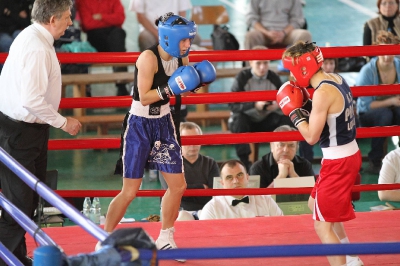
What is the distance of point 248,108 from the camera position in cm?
885

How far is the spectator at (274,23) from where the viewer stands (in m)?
10.0

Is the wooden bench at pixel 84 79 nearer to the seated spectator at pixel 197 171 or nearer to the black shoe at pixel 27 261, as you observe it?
the seated spectator at pixel 197 171

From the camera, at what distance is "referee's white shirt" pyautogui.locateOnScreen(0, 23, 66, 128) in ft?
12.2

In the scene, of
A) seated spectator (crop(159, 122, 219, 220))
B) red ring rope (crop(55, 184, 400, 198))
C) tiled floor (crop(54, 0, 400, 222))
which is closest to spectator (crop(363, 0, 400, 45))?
tiled floor (crop(54, 0, 400, 222))

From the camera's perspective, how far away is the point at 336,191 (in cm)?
385

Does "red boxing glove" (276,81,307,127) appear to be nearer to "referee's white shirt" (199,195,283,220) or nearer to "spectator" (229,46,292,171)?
"referee's white shirt" (199,195,283,220)

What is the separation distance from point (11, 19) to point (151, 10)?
1.78 meters

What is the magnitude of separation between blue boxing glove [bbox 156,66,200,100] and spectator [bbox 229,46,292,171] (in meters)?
4.73

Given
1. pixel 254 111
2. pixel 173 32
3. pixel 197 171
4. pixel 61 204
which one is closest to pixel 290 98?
pixel 173 32

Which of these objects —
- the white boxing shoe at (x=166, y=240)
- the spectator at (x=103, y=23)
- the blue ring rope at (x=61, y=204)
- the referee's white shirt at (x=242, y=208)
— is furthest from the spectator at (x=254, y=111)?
the blue ring rope at (x=61, y=204)

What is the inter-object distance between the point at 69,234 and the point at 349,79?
310 inches

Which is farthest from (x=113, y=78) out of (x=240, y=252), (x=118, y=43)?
(x=240, y=252)

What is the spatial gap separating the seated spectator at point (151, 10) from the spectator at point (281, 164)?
10.5 ft

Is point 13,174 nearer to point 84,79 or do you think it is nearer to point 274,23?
point 84,79
